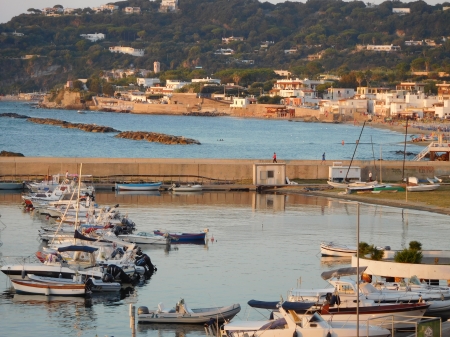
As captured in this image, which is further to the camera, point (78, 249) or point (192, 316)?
point (78, 249)

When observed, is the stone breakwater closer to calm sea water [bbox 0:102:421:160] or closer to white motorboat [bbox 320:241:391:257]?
calm sea water [bbox 0:102:421:160]

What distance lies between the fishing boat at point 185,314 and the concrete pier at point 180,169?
2243cm

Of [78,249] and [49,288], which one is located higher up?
[78,249]

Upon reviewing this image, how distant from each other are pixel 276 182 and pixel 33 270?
776 inches

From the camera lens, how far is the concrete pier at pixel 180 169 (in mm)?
41500

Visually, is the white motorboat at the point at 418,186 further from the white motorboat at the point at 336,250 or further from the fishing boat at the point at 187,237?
the white motorboat at the point at 336,250

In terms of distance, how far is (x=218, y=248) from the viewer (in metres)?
26.9

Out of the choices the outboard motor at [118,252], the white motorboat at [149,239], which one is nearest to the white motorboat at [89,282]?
the outboard motor at [118,252]

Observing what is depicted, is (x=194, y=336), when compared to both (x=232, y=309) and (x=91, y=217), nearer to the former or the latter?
(x=232, y=309)

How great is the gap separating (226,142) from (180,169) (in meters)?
44.8

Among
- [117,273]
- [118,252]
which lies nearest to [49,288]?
[117,273]

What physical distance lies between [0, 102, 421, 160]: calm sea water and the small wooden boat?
34488 millimetres

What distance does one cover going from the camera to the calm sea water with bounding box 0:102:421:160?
7062 centimetres

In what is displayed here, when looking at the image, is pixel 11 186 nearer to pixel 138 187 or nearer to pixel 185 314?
pixel 138 187
